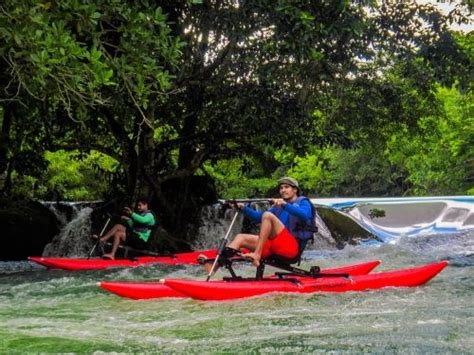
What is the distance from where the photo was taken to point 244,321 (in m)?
6.10

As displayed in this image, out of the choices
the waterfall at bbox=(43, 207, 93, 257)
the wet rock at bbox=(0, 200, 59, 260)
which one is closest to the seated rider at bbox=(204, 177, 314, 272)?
the waterfall at bbox=(43, 207, 93, 257)

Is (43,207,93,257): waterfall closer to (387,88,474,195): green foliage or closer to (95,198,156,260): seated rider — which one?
(95,198,156,260): seated rider

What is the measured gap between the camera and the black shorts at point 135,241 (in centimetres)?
1215

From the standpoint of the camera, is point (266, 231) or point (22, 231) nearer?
point (266, 231)

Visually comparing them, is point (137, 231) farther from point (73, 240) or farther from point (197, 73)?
point (73, 240)

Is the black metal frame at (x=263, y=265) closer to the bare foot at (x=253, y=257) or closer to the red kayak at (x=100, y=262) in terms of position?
the bare foot at (x=253, y=257)

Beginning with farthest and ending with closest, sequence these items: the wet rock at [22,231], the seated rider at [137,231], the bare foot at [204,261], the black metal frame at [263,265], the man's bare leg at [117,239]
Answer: the wet rock at [22,231] < the man's bare leg at [117,239] < the seated rider at [137,231] < the black metal frame at [263,265] < the bare foot at [204,261]

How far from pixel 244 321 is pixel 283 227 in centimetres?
183

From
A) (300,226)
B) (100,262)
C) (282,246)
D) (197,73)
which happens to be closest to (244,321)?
(282,246)

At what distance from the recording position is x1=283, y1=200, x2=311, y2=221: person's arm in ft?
24.5

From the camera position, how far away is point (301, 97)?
13156 mm

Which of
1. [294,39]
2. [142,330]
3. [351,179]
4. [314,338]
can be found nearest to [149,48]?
[294,39]

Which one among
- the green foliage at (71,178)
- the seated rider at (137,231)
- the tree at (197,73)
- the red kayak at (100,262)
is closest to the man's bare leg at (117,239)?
the seated rider at (137,231)

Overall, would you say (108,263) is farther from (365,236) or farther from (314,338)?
(365,236)
